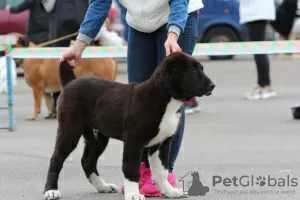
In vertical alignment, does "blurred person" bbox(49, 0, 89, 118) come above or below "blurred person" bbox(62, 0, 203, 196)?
below

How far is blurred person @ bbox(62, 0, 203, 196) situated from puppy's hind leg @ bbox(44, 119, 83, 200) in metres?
0.50

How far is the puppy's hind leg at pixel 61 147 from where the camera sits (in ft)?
16.9

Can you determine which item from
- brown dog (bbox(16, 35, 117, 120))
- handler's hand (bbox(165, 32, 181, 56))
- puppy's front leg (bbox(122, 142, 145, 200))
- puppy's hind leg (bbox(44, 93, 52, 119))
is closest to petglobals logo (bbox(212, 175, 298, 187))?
puppy's front leg (bbox(122, 142, 145, 200))

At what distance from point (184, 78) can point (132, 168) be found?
686 mm

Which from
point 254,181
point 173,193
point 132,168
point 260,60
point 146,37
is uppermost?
point 146,37

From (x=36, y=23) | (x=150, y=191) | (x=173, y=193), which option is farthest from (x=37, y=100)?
(x=173, y=193)

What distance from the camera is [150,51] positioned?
540cm

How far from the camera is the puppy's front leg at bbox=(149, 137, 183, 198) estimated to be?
16.6 ft

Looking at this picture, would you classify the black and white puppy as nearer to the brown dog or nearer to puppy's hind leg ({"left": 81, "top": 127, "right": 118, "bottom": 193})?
puppy's hind leg ({"left": 81, "top": 127, "right": 118, "bottom": 193})

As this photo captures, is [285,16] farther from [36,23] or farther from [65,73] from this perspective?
[65,73]

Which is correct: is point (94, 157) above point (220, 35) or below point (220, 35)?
above

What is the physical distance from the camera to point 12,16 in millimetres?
16953

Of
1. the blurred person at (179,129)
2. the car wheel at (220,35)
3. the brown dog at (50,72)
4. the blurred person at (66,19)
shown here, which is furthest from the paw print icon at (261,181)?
the car wheel at (220,35)

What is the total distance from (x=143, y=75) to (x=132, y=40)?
269 millimetres
